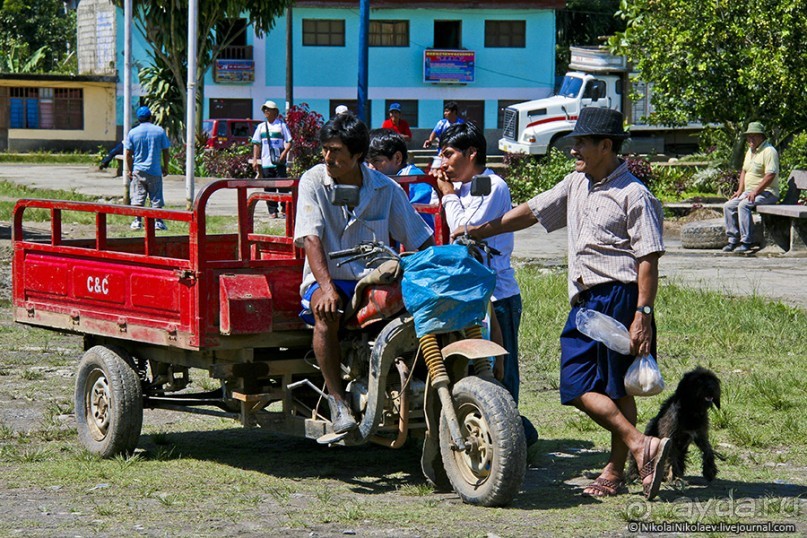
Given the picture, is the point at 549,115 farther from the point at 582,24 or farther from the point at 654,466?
the point at 654,466

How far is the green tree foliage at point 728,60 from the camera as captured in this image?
22.4 m

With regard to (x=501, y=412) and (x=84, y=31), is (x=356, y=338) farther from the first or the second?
(x=84, y=31)

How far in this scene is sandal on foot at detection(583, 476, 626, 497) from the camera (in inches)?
238

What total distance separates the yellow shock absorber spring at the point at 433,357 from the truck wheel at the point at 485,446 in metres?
0.09

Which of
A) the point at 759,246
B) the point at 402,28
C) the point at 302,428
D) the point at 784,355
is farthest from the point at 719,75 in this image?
the point at 402,28

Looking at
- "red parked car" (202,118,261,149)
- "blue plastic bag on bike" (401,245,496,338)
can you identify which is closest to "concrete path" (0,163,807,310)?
"blue plastic bag on bike" (401,245,496,338)

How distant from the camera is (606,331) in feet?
19.2

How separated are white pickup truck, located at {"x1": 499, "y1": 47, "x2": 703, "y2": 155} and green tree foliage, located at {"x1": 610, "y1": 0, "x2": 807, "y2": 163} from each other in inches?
417

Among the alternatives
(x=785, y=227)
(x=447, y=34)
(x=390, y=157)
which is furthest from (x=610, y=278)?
(x=447, y=34)

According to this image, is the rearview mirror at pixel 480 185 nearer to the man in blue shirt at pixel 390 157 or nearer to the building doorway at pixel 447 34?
the man in blue shirt at pixel 390 157

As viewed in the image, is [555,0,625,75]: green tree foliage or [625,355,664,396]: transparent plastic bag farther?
[555,0,625,75]: green tree foliage

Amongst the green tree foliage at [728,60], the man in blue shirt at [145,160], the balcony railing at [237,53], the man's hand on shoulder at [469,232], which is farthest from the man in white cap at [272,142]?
the balcony railing at [237,53]

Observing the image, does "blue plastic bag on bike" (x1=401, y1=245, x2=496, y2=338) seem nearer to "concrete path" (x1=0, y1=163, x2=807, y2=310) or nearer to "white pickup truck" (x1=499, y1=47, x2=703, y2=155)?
"concrete path" (x1=0, y1=163, x2=807, y2=310)

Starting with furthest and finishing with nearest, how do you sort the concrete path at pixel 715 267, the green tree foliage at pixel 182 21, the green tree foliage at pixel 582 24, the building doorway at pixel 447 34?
1. the green tree foliage at pixel 582 24
2. the building doorway at pixel 447 34
3. the green tree foliage at pixel 182 21
4. the concrete path at pixel 715 267
